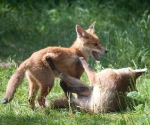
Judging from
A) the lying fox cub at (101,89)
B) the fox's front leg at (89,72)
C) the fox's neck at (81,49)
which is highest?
the fox's neck at (81,49)

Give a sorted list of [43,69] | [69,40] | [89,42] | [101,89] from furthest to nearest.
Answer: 1. [69,40]
2. [89,42]
3. [43,69]
4. [101,89]

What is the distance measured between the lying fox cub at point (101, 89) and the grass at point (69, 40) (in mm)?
195

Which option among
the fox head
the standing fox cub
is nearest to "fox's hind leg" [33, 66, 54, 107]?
the standing fox cub

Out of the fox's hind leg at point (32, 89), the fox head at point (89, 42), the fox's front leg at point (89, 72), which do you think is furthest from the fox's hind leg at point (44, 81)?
the fox head at point (89, 42)

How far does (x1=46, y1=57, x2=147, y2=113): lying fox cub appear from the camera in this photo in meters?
7.57

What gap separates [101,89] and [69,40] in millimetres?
5143

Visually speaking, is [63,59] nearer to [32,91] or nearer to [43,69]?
[43,69]

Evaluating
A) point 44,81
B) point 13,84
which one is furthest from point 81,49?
point 13,84

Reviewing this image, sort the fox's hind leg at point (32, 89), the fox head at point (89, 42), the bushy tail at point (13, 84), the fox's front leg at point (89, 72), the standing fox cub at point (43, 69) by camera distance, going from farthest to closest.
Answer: the fox head at point (89, 42) → the fox's front leg at point (89, 72) → the fox's hind leg at point (32, 89) → the standing fox cub at point (43, 69) → the bushy tail at point (13, 84)

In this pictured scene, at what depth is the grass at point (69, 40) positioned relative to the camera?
23.1 ft

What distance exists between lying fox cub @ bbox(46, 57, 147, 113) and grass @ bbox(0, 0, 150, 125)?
0.64 ft

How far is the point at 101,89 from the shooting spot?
7625 millimetres

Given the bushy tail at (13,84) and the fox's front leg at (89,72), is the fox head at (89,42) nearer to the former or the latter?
the fox's front leg at (89,72)

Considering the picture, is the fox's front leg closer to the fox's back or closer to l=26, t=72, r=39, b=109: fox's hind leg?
the fox's back
